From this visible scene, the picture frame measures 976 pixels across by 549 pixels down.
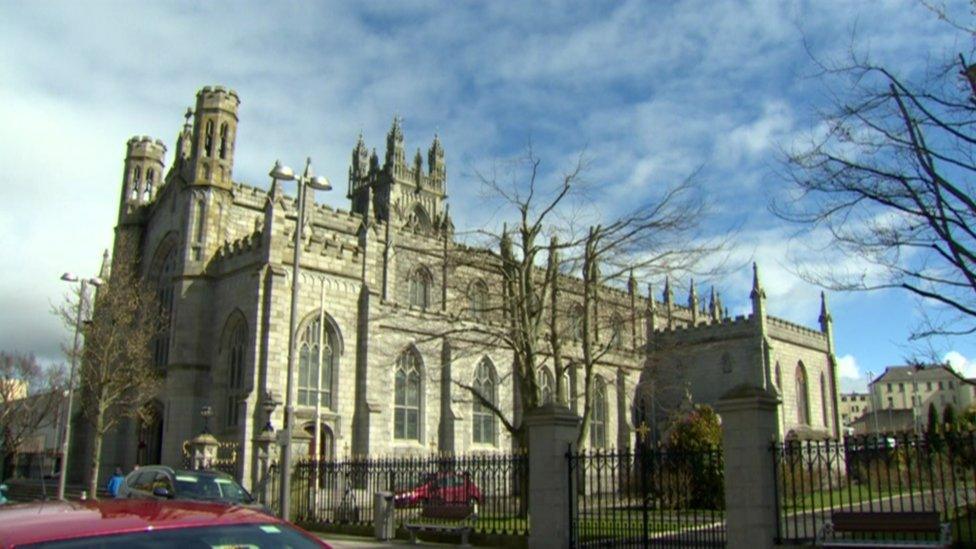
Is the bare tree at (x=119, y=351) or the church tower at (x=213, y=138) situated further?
the church tower at (x=213, y=138)

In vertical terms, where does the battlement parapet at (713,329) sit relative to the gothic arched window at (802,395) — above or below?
above

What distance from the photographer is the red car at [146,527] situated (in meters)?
3.51

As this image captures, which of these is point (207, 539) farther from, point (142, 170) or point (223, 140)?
point (142, 170)

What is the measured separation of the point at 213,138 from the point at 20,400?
123 feet

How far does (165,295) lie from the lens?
33875 millimetres

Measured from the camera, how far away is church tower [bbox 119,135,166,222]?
38.0 m

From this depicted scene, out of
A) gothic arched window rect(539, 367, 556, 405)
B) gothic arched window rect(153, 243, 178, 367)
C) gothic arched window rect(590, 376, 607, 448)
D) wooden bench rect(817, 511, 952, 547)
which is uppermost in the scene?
gothic arched window rect(153, 243, 178, 367)

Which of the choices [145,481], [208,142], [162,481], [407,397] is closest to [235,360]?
[407,397]

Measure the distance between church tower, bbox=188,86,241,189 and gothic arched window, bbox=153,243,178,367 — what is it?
3.60 meters

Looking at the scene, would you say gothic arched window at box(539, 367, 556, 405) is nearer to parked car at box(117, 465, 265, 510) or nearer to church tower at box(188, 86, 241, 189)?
church tower at box(188, 86, 241, 189)

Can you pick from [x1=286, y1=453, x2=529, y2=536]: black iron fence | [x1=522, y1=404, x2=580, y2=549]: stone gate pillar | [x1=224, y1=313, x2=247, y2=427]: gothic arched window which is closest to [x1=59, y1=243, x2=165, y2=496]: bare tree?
[x1=224, y1=313, x2=247, y2=427]: gothic arched window

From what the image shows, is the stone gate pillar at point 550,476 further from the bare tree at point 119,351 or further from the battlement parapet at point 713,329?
the battlement parapet at point 713,329

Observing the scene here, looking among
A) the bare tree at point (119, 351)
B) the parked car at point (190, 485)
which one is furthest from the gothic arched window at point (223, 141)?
the parked car at point (190, 485)

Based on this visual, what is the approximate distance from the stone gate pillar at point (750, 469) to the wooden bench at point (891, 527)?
2.98 ft
